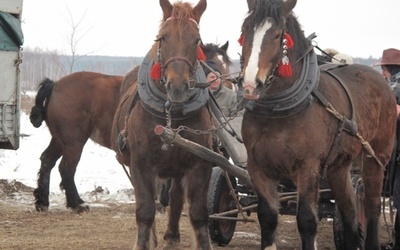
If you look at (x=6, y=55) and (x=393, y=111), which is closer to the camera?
(x=393, y=111)

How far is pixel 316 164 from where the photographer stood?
5434mm

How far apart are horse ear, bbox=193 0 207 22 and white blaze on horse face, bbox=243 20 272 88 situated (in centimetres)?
97

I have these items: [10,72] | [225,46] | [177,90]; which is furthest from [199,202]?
[10,72]

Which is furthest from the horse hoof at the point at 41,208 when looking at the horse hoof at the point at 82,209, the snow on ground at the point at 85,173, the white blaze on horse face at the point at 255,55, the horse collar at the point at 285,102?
the white blaze on horse face at the point at 255,55

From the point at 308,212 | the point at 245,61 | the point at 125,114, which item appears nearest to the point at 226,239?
the point at 125,114

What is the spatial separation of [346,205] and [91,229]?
316 cm

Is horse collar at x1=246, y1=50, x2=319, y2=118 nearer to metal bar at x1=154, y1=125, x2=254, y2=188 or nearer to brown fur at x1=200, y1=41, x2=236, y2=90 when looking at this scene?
metal bar at x1=154, y1=125, x2=254, y2=188

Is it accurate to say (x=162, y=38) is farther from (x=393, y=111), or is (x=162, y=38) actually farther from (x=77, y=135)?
(x=77, y=135)

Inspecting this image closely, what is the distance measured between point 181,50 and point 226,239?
2.67 metres

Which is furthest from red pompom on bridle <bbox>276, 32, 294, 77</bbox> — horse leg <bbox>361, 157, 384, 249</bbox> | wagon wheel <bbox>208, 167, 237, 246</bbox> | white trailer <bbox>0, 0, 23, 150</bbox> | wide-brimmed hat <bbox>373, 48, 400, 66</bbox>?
white trailer <bbox>0, 0, 23, 150</bbox>

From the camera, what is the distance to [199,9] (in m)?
6.21

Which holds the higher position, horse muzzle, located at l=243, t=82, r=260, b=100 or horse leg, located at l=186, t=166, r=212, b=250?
horse muzzle, located at l=243, t=82, r=260, b=100

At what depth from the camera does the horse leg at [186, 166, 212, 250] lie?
20.4ft

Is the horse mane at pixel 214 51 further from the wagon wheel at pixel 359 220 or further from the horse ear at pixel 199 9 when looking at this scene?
the horse ear at pixel 199 9
